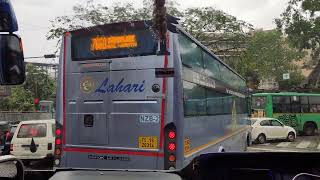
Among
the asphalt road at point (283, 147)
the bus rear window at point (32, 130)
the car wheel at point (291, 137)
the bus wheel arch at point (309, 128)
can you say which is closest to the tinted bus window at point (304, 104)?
the bus wheel arch at point (309, 128)

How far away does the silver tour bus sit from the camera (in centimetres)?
846

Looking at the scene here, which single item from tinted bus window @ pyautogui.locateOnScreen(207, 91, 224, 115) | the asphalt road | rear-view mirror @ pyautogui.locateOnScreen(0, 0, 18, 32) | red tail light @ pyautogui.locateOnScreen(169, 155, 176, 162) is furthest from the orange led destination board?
the asphalt road

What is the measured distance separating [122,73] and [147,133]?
118 cm

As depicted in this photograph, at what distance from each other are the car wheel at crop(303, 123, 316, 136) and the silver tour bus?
85.9 feet

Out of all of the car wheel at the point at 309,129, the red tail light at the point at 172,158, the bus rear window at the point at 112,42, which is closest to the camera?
the red tail light at the point at 172,158

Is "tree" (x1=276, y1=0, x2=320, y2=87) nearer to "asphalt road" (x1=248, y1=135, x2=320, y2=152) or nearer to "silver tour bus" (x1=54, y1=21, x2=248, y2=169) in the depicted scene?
"asphalt road" (x1=248, y1=135, x2=320, y2=152)

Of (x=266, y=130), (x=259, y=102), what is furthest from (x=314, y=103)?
(x=266, y=130)

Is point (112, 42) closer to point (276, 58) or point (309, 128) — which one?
point (309, 128)

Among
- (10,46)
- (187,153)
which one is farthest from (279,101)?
(10,46)

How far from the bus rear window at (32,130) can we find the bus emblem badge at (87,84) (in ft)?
19.8

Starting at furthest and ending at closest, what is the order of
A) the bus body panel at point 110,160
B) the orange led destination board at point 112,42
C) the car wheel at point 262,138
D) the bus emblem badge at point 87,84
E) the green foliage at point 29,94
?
the green foliage at point 29,94 < the car wheel at point 262,138 < the bus emblem badge at point 87,84 < the orange led destination board at point 112,42 < the bus body panel at point 110,160

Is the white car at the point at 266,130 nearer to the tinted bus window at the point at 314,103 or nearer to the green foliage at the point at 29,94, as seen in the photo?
the tinted bus window at the point at 314,103

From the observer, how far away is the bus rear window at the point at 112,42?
8.76m

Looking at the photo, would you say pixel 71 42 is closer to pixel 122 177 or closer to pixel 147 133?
pixel 147 133
